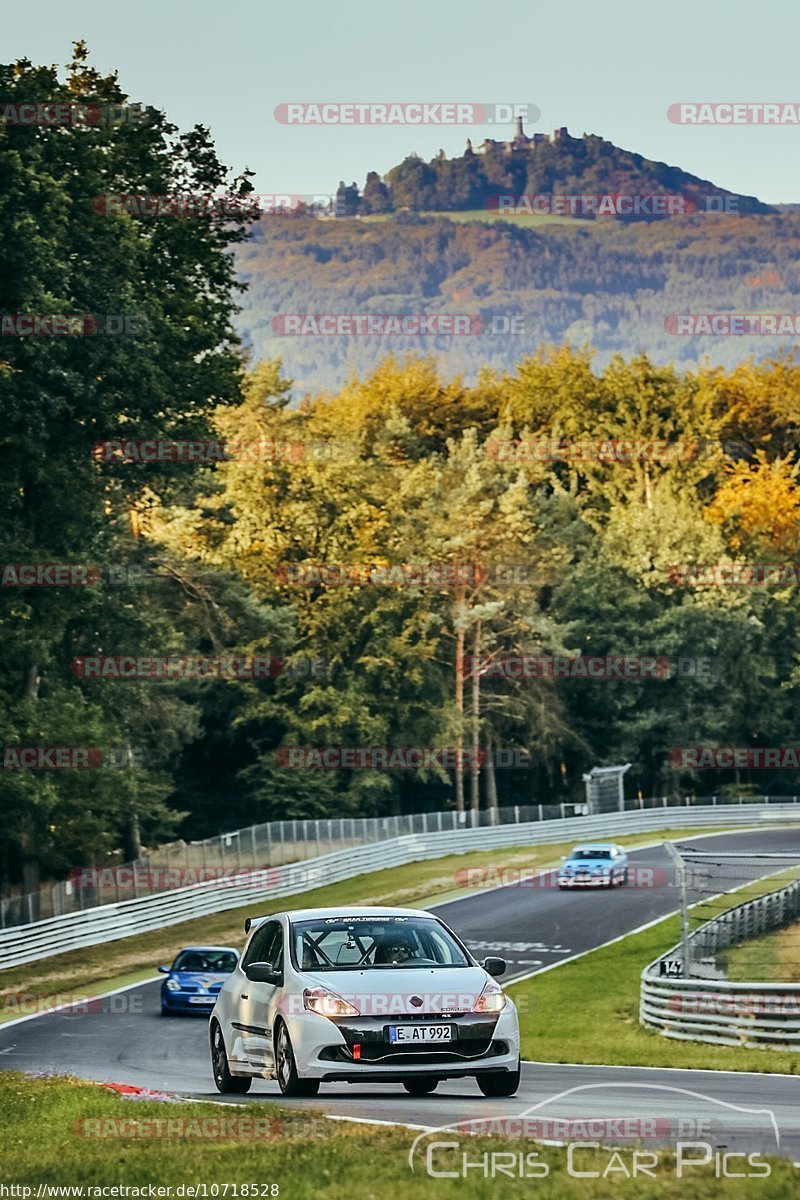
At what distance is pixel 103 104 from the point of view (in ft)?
159

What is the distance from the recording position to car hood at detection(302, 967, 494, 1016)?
14500 mm

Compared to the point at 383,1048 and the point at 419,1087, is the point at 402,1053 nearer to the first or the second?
the point at 383,1048

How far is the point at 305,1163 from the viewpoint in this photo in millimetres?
11414

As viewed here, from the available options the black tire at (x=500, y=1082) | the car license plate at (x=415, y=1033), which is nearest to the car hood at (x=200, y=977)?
the black tire at (x=500, y=1082)

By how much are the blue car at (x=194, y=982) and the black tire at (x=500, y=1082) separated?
18.6 metres

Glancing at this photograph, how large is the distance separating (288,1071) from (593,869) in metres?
42.0

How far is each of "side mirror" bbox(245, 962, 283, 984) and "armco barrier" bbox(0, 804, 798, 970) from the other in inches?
1145

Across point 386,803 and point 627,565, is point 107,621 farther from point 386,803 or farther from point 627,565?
point 627,565

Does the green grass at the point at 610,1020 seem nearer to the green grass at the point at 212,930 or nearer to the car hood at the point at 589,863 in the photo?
the car hood at the point at 589,863

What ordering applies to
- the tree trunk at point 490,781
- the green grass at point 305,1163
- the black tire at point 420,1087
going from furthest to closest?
the tree trunk at point 490,781
the black tire at point 420,1087
the green grass at point 305,1163

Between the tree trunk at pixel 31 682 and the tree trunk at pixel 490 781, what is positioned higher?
the tree trunk at pixel 31 682

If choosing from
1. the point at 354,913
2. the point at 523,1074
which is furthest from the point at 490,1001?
the point at 523,1074

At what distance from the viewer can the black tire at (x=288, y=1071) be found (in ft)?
48.4

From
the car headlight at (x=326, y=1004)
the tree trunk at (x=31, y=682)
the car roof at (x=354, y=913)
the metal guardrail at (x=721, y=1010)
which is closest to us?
the car headlight at (x=326, y=1004)
